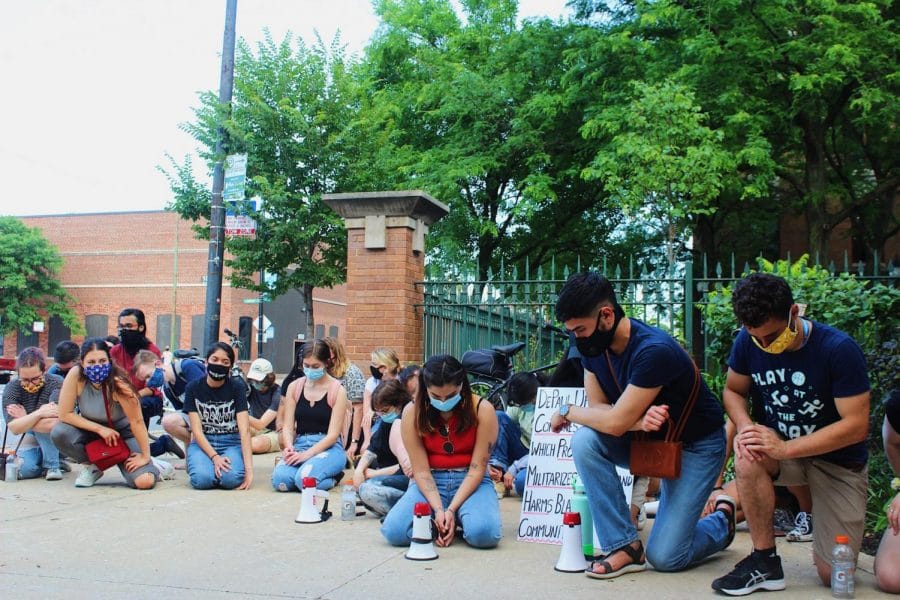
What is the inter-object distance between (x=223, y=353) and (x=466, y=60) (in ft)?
58.4

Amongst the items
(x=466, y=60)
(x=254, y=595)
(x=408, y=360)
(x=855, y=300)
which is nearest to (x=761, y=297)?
(x=254, y=595)

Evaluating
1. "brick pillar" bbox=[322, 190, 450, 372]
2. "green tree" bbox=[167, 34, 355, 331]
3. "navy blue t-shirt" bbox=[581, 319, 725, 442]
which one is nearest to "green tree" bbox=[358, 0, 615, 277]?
"green tree" bbox=[167, 34, 355, 331]

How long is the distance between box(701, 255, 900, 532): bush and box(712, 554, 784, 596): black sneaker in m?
1.72

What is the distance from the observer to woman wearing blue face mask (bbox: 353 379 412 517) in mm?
6449

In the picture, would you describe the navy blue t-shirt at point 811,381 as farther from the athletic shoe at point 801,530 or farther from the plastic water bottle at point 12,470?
the plastic water bottle at point 12,470

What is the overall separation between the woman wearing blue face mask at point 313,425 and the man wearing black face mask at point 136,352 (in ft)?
6.87

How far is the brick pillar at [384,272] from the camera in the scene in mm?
10750

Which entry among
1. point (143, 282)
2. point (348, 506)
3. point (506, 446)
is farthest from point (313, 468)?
point (143, 282)

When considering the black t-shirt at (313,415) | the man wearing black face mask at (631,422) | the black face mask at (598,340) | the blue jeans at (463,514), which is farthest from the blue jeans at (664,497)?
the black t-shirt at (313,415)

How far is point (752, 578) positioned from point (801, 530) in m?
1.76

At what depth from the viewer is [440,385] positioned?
18.0 feet

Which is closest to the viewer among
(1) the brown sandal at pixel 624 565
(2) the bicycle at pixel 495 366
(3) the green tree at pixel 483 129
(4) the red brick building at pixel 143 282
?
(1) the brown sandal at pixel 624 565

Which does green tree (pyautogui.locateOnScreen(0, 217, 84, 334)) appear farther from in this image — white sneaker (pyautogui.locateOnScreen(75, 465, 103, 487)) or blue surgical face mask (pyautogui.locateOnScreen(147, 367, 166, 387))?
white sneaker (pyautogui.locateOnScreen(75, 465, 103, 487))

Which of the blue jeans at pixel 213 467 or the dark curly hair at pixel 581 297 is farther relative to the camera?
the blue jeans at pixel 213 467
